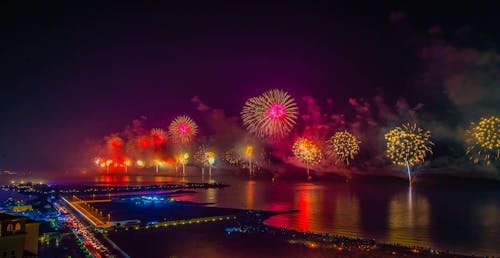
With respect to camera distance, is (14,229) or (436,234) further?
(436,234)

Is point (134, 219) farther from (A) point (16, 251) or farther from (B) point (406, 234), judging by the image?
(B) point (406, 234)

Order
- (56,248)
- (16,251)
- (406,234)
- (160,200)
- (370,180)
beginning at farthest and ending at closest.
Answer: (370,180) → (160,200) → (406,234) → (56,248) → (16,251)

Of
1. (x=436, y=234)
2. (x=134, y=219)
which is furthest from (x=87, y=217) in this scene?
(x=436, y=234)

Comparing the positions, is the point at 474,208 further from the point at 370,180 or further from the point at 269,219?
the point at 370,180

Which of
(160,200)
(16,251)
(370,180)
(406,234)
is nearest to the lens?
(16,251)

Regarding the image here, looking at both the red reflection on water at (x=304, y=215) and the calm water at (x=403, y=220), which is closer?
the calm water at (x=403, y=220)

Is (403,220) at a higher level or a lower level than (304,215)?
lower

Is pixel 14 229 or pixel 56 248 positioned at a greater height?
pixel 14 229

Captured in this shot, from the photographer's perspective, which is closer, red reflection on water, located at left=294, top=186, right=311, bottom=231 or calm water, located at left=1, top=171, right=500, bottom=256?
calm water, located at left=1, top=171, right=500, bottom=256

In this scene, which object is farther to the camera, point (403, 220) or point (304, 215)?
point (304, 215)
